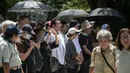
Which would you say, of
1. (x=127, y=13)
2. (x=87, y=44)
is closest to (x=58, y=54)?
(x=87, y=44)

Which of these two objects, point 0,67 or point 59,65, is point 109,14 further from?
point 0,67

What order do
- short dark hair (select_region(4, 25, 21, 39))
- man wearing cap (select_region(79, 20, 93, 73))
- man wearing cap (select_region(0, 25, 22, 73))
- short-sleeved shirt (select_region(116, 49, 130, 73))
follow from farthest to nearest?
man wearing cap (select_region(79, 20, 93, 73)), short dark hair (select_region(4, 25, 21, 39)), man wearing cap (select_region(0, 25, 22, 73)), short-sleeved shirt (select_region(116, 49, 130, 73))

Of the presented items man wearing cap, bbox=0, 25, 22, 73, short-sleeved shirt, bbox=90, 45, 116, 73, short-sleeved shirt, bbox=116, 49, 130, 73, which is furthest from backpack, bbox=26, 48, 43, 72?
short-sleeved shirt, bbox=116, 49, 130, 73

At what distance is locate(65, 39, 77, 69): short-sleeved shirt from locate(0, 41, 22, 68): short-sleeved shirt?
127 inches

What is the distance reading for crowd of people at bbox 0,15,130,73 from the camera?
7.11m

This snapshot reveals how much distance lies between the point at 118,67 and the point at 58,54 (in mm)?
3705

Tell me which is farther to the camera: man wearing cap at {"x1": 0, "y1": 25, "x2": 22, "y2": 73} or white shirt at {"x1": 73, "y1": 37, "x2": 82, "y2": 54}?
white shirt at {"x1": 73, "y1": 37, "x2": 82, "y2": 54}

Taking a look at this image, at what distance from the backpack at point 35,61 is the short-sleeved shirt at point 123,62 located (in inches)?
111

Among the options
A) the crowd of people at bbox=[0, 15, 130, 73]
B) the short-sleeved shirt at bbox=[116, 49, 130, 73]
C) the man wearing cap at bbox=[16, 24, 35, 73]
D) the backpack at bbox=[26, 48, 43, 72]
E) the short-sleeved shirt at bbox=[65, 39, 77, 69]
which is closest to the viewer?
the short-sleeved shirt at bbox=[116, 49, 130, 73]

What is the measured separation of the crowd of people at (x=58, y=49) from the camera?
7.11 m

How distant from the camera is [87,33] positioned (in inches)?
446

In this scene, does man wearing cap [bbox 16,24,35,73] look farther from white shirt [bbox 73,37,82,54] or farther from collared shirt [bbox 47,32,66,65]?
white shirt [bbox 73,37,82,54]

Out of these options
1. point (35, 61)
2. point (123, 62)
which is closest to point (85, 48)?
point (35, 61)

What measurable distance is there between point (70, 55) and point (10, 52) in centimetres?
345
